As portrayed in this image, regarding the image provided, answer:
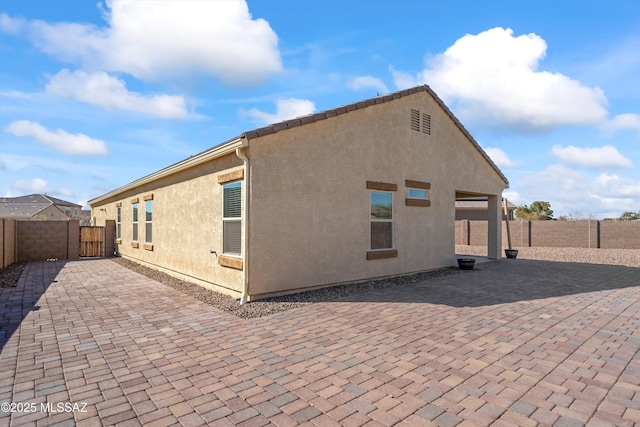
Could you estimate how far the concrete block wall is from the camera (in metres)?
13.6

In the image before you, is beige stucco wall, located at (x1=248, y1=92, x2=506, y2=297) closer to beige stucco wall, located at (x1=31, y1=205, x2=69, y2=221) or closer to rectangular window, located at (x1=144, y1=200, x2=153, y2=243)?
rectangular window, located at (x1=144, y1=200, x2=153, y2=243)

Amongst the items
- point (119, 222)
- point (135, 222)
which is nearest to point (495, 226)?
point (135, 222)

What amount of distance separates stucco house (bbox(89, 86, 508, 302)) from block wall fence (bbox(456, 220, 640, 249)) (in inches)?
593

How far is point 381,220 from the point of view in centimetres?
1021

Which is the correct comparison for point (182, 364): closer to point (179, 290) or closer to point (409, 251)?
point (179, 290)

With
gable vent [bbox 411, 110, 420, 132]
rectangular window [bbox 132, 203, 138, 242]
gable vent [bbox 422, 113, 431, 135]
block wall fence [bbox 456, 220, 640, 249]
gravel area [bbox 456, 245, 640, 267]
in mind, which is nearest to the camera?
gable vent [bbox 411, 110, 420, 132]

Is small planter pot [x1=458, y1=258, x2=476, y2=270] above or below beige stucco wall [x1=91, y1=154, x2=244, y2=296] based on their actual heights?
below

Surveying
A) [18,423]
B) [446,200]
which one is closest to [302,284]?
[18,423]

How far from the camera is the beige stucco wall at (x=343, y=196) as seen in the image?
308 inches

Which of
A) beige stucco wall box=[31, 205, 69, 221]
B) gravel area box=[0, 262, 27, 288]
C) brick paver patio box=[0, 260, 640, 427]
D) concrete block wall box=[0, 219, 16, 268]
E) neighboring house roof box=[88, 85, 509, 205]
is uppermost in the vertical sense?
neighboring house roof box=[88, 85, 509, 205]

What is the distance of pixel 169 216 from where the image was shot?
11797mm

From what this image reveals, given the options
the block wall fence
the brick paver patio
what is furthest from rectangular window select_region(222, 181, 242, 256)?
the block wall fence

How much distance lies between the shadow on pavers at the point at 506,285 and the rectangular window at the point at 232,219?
2824mm

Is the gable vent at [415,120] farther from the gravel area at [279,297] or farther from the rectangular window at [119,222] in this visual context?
the rectangular window at [119,222]
